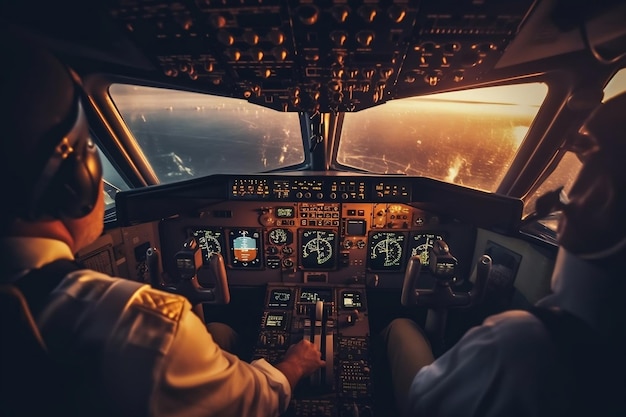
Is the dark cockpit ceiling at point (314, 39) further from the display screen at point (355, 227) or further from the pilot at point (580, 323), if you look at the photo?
the display screen at point (355, 227)

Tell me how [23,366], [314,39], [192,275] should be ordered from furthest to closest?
[192,275] < [314,39] < [23,366]

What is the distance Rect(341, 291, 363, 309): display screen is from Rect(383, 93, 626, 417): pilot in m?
1.91

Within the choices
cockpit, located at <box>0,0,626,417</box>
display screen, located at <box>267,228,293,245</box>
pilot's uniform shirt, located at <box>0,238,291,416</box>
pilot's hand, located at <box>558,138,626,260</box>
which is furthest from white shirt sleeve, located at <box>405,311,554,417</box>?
display screen, located at <box>267,228,293,245</box>

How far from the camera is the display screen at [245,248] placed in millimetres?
2857

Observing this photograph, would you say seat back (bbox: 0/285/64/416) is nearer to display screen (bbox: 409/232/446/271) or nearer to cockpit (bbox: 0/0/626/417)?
→ cockpit (bbox: 0/0/626/417)

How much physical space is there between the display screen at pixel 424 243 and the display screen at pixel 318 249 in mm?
726

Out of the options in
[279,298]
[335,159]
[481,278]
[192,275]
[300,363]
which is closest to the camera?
[300,363]

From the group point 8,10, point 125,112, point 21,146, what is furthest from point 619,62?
point 125,112

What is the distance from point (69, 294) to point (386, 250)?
2.50 m

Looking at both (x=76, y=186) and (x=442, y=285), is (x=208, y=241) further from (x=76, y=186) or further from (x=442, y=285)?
(x=76, y=186)

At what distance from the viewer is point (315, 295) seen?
2885 millimetres

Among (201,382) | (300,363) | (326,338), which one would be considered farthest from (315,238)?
(201,382)

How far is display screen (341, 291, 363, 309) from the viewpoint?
2.75 m

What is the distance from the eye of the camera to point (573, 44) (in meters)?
1.49
